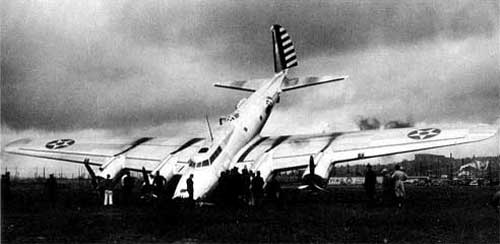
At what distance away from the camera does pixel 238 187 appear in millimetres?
21641

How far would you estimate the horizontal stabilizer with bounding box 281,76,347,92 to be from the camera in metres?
34.0

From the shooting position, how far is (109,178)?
A: 81.9 feet

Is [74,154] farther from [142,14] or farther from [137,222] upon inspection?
[137,222]

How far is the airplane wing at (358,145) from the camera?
80.0ft

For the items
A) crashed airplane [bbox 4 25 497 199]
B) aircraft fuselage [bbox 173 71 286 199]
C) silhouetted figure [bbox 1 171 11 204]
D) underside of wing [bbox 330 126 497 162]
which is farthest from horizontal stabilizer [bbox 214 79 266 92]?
silhouetted figure [bbox 1 171 11 204]

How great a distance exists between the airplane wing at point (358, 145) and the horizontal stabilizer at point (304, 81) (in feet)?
22.0

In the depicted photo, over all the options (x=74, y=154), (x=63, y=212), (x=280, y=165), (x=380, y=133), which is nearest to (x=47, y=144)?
(x=74, y=154)

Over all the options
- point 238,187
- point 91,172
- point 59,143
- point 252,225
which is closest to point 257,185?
point 238,187

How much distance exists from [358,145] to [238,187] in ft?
23.9

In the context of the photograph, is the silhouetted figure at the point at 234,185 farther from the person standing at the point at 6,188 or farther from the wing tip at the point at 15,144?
the wing tip at the point at 15,144

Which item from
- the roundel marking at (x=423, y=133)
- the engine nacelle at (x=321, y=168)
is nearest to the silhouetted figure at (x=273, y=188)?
the engine nacelle at (x=321, y=168)

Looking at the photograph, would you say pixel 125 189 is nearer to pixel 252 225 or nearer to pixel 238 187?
pixel 238 187

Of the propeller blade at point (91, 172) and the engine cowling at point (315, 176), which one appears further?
the propeller blade at point (91, 172)

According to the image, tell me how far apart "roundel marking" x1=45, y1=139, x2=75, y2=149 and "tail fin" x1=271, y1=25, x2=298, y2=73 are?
51.8 ft
